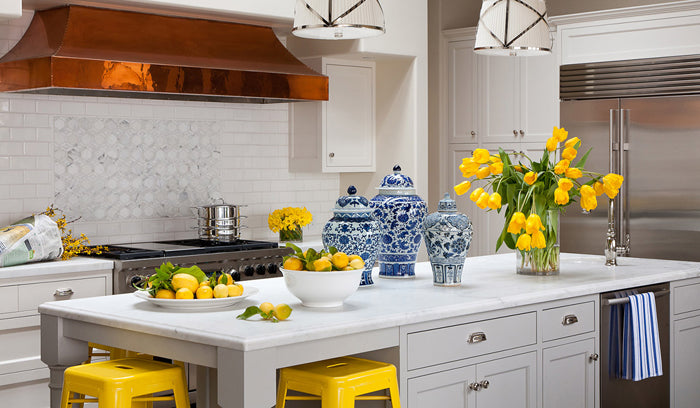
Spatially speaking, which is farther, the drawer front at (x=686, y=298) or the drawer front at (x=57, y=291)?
the drawer front at (x=57, y=291)

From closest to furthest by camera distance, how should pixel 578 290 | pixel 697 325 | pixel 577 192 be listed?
1. pixel 578 290
2. pixel 577 192
3. pixel 697 325

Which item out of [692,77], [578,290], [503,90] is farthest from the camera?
[503,90]

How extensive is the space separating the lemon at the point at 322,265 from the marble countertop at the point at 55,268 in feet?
6.64

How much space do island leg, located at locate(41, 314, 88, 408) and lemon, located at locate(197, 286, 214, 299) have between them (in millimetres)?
483

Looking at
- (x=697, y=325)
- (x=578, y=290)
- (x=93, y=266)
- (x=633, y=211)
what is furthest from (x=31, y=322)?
(x=633, y=211)

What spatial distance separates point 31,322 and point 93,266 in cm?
42

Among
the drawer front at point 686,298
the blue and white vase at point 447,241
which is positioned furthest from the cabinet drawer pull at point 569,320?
the drawer front at point 686,298

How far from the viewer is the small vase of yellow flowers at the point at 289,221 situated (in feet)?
19.9

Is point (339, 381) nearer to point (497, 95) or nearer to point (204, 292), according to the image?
point (204, 292)

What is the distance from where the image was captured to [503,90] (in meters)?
6.95

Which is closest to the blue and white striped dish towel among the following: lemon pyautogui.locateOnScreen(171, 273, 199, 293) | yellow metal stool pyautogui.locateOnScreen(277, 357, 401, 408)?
yellow metal stool pyautogui.locateOnScreen(277, 357, 401, 408)

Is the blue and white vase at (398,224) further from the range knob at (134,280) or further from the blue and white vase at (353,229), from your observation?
the range knob at (134,280)

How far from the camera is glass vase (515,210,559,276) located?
413 cm

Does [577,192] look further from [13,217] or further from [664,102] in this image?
[13,217]
